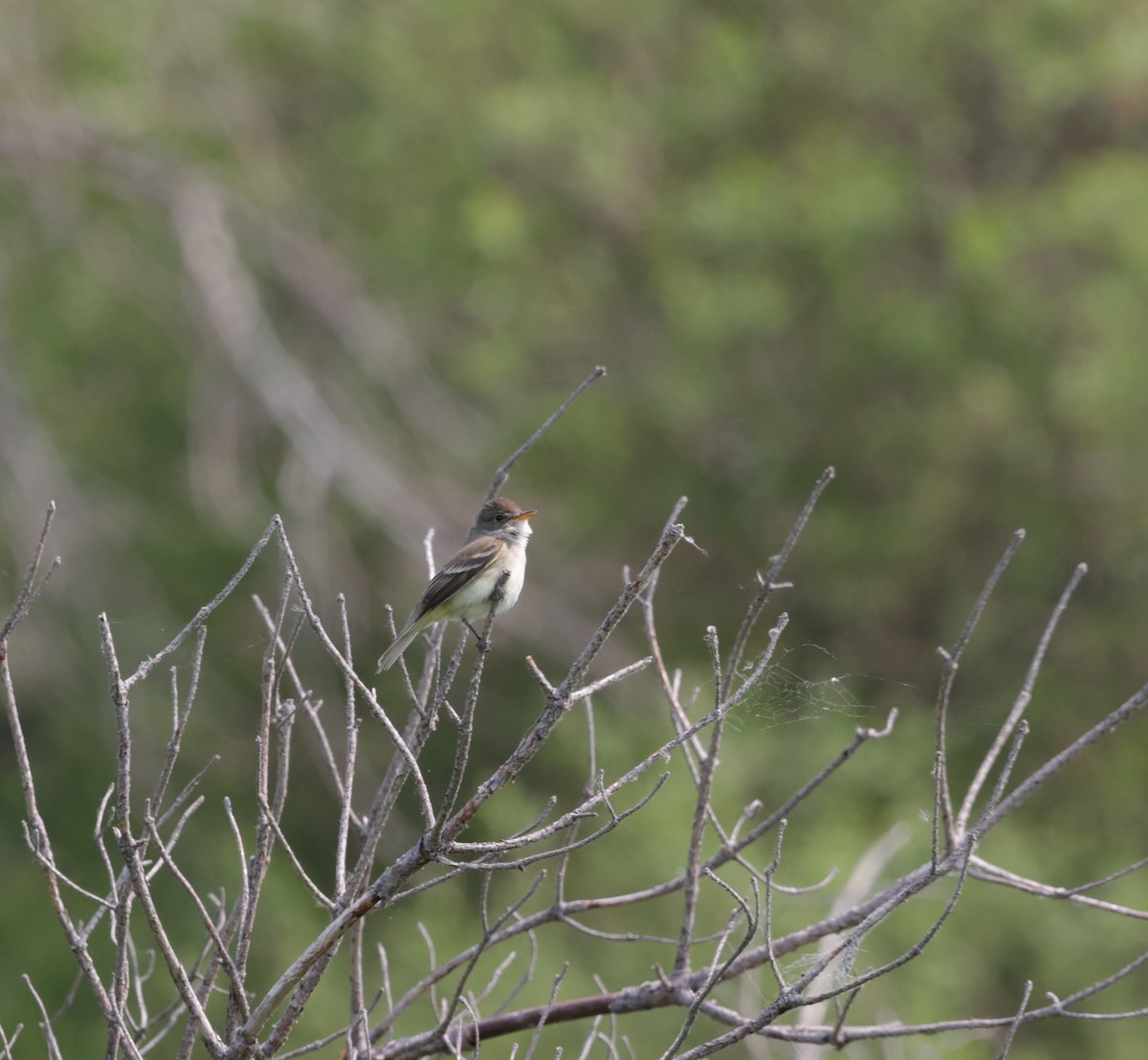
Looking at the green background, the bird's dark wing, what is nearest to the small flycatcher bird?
the bird's dark wing

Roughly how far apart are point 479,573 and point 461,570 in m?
0.06

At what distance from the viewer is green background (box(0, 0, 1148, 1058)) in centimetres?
1134

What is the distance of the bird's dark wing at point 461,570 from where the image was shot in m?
5.21

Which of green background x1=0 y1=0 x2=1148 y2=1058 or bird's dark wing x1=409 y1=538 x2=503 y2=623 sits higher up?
bird's dark wing x1=409 y1=538 x2=503 y2=623

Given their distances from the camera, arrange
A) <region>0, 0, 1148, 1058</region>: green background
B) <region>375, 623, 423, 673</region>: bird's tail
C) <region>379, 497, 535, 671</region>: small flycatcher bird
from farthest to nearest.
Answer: <region>0, 0, 1148, 1058</region>: green background < <region>379, 497, 535, 671</region>: small flycatcher bird < <region>375, 623, 423, 673</region>: bird's tail

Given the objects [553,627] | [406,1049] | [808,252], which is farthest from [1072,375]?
[406,1049]

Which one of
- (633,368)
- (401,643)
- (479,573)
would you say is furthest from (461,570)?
(633,368)

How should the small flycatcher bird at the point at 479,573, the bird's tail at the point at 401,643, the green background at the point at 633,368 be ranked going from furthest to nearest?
the green background at the point at 633,368 < the small flycatcher bird at the point at 479,573 < the bird's tail at the point at 401,643

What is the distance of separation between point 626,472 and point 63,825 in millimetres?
5488

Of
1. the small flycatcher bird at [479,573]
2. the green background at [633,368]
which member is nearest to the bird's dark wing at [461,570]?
the small flycatcher bird at [479,573]

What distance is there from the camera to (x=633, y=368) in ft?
46.6

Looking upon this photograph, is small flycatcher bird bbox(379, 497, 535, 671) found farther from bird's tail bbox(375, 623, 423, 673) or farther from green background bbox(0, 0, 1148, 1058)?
green background bbox(0, 0, 1148, 1058)

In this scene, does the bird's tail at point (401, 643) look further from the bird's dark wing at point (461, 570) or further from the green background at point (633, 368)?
the green background at point (633, 368)

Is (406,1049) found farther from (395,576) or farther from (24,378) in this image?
(24,378)
